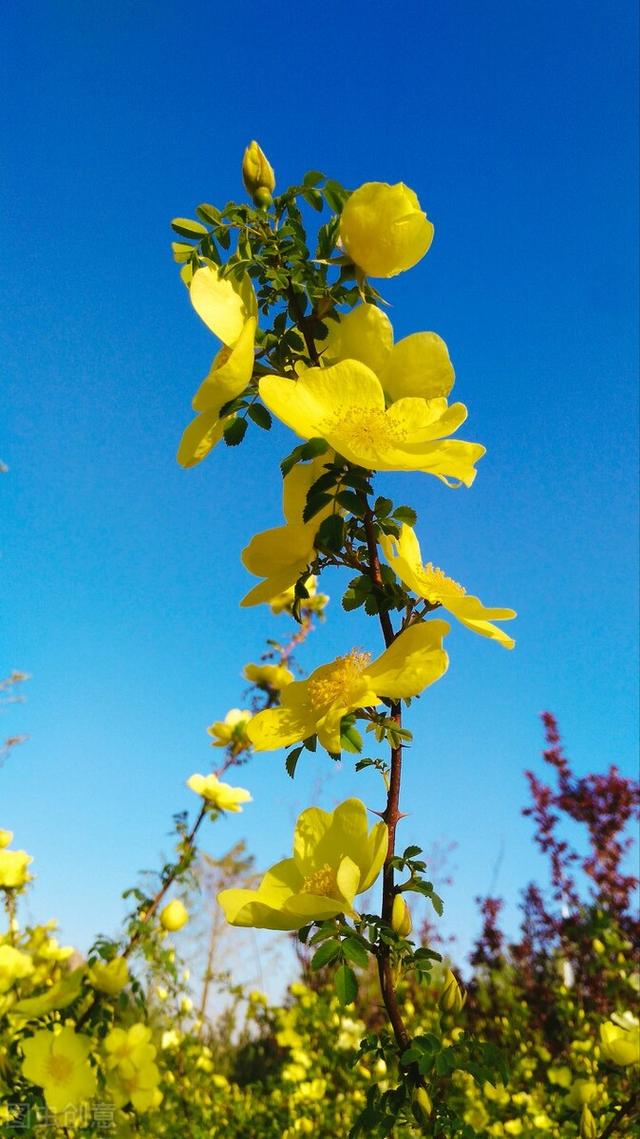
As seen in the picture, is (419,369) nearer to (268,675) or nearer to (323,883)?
(323,883)

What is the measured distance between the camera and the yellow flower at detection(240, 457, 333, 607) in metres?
1.26

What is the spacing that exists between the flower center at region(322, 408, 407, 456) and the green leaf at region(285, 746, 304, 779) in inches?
18.1

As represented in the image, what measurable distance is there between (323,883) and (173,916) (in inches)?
69.7

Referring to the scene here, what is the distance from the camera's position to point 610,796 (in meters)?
6.53

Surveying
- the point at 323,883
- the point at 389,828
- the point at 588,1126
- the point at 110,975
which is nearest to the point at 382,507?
the point at 389,828

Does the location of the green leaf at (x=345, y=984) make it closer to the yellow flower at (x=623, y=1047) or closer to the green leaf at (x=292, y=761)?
the green leaf at (x=292, y=761)

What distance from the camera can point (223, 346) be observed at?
1.29 metres

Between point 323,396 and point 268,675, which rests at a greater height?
point 268,675

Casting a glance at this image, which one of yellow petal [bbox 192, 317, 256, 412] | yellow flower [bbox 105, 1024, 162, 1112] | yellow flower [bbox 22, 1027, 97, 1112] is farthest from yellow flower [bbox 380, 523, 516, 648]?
yellow flower [bbox 105, 1024, 162, 1112]

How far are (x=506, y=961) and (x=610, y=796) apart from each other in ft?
5.40

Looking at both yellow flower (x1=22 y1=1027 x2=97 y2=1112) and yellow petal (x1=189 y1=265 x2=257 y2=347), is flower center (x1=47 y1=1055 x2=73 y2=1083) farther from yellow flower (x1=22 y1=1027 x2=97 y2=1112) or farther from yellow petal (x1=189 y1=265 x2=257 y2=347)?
yellow petal (x1=189 y1=265 x2=257 y2=347)

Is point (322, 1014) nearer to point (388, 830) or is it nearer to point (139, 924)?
point (139, 924)

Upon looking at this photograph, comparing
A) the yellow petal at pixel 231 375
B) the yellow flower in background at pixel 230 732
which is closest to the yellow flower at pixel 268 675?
the yellow flower in background at pixel 230 732

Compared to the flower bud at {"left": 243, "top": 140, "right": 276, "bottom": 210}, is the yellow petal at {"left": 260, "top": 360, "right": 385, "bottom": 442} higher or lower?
lower
